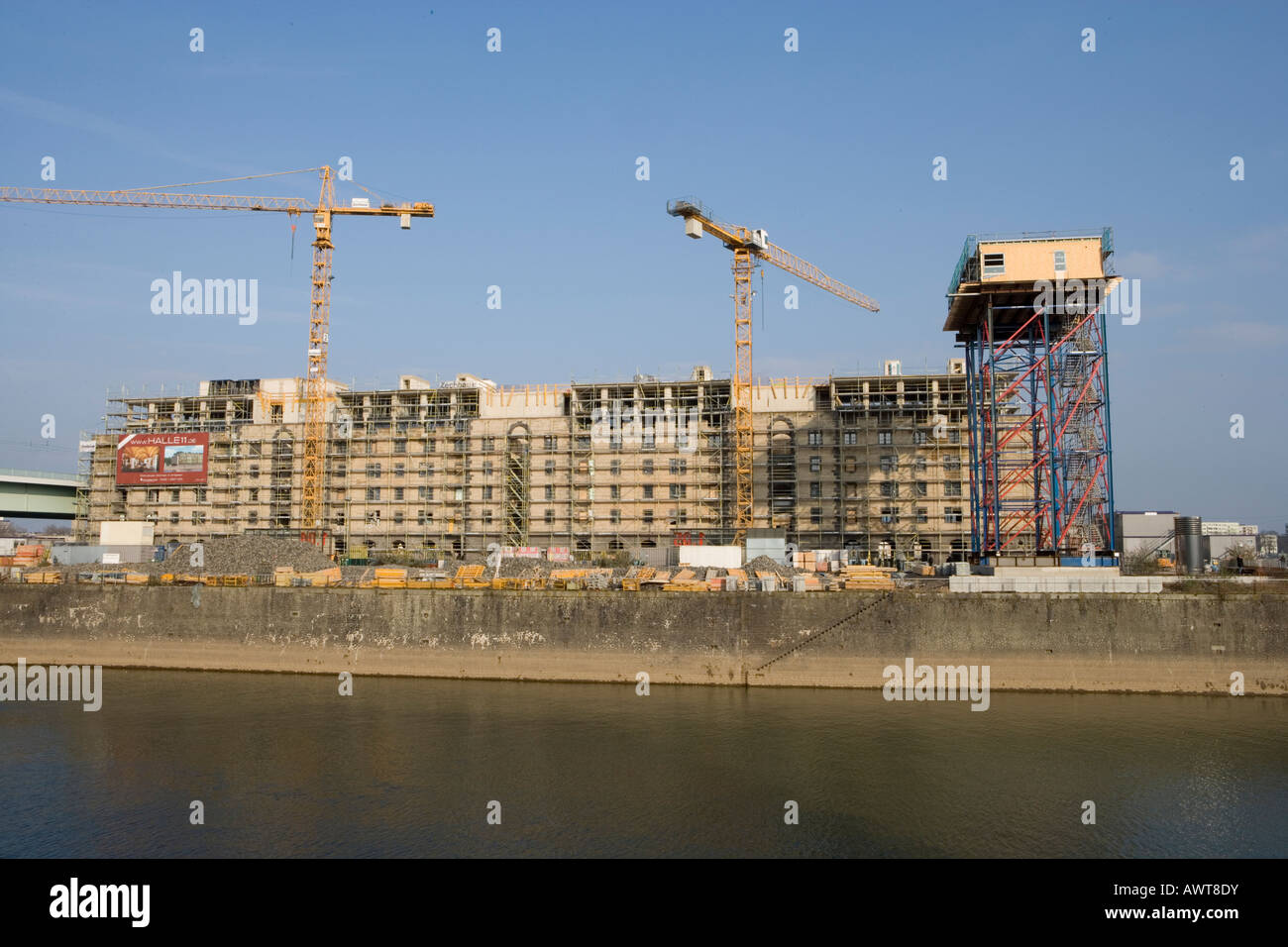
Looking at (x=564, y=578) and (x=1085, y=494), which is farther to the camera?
(x=1085, y=494)

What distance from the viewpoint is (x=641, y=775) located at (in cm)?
2783

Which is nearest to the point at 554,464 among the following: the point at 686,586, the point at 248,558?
the point at 248,558

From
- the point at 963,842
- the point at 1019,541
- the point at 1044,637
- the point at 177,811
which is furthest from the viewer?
the point at 1019,541

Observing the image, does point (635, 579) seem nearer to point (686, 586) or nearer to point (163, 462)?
point (686, 586)

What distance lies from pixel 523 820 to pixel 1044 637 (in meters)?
28.6

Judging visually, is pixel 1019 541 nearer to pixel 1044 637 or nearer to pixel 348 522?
pixel 1044 637

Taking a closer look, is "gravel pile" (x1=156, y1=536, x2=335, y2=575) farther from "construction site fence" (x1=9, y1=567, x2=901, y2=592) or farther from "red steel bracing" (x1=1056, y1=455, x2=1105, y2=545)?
"red steel bracing" (x1=1056, y1=455, x2=1105, y2=545)

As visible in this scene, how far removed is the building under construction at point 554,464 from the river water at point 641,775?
39625 millimetres

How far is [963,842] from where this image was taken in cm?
2256

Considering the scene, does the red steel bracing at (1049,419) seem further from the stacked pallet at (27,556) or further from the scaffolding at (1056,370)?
the stacked pallet at (27,556)

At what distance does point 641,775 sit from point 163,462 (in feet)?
276

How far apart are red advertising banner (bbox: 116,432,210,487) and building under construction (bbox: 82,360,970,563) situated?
153mm
